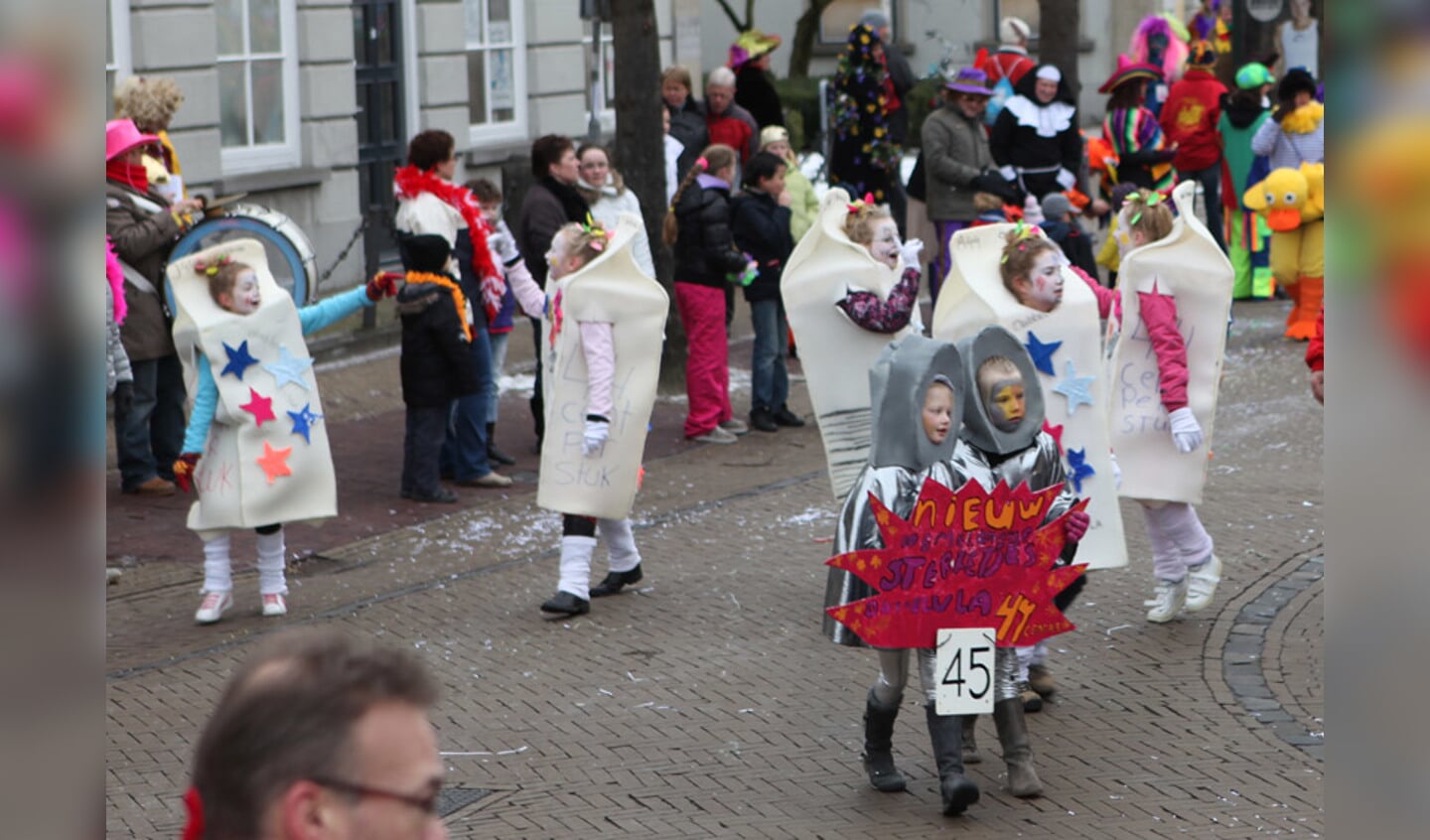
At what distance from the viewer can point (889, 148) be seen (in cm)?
1562

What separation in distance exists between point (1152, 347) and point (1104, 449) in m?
0.61

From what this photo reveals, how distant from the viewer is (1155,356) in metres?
7.51

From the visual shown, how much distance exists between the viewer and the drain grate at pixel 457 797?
578 cm

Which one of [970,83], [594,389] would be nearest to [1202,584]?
[594,389]

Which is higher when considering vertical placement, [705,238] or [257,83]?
[257,83]

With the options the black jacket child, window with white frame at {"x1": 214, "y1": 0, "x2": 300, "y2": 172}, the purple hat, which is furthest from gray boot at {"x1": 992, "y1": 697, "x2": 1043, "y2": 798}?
window with white frame at {"x1": 214, "y1": 0, "x2": 300, "y2": 172}

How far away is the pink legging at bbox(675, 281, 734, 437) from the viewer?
38.2ft

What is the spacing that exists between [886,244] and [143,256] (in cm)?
390

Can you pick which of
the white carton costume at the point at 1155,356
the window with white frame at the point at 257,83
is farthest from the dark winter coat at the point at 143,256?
the window with white frame at the point at 257,83

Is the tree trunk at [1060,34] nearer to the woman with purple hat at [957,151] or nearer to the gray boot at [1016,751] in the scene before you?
the woman with purple hat at [957,151]

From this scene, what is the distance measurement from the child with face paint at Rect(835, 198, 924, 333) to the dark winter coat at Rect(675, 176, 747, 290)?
2600 mm

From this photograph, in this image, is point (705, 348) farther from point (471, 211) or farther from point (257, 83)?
point (257, 83)
